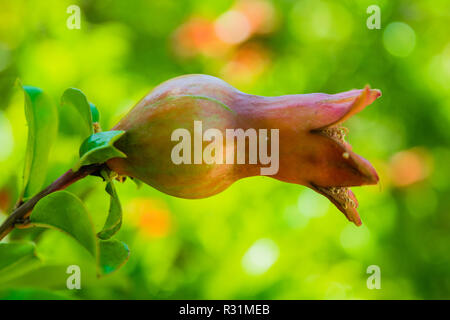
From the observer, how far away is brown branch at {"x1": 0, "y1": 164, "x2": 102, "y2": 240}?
14.9 inches

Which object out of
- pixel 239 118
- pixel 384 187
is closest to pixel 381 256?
pixel 384 187

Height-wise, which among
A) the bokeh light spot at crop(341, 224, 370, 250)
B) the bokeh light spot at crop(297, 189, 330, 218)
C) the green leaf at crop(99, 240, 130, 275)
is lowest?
the green leaf at crop(99, 240, 130, 275)

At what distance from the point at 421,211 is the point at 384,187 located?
7.5 inches

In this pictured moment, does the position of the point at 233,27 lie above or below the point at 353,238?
above

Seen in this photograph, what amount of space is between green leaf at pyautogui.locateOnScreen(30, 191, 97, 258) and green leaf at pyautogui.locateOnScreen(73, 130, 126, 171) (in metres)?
0.02

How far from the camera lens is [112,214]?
375mm

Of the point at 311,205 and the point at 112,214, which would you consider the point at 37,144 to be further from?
the point at 311,205

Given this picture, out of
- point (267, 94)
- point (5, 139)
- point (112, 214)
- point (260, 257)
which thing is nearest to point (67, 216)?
point (112, 214)

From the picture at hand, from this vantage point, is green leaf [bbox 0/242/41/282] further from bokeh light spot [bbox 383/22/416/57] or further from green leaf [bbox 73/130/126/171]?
bokeh light spot [bbox 383/22/416/57]

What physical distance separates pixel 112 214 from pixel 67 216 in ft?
0.11

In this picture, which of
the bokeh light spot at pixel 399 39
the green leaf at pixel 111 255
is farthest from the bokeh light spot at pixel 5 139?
the bokeh light spot at pixel 399 39

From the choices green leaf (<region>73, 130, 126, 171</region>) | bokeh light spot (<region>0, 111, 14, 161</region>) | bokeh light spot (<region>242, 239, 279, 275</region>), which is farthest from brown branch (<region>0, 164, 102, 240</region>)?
bokeh light spot (<region>242, 239, 279, 275</region>)

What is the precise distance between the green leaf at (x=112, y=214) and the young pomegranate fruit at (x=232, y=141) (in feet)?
0.06
